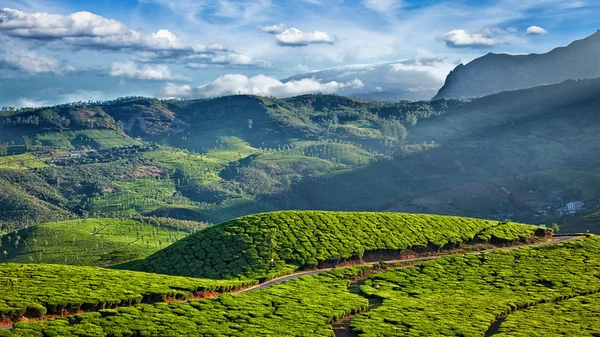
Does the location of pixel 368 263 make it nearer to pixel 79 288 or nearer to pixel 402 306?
pixel 402 306

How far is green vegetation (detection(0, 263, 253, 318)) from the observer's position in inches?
2849

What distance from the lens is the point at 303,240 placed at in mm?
113062

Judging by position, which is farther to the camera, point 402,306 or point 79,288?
point 402,306

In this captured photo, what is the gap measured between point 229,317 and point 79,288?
21.4m

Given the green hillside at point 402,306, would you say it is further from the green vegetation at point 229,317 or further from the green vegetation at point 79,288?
the green vegetation at point 79,288

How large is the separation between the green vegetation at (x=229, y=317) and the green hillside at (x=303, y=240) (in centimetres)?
1532

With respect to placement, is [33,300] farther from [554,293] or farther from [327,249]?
[554,293]

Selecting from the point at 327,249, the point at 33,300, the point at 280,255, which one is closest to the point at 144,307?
the point at 33,300

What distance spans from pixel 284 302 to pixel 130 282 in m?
22.1

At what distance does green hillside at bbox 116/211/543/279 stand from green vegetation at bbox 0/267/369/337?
1532 centimetres

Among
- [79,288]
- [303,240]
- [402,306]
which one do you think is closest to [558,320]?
[402,306]

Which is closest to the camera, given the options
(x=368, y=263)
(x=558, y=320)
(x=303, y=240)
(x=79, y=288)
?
(x=79, y=288)

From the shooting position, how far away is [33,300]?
72.8 metres

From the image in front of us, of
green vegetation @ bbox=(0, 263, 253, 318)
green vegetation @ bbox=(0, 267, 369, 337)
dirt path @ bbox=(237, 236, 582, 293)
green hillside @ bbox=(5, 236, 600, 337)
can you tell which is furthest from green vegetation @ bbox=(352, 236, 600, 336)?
green vegetation @ bbox=(0, 263, 253, 318)
